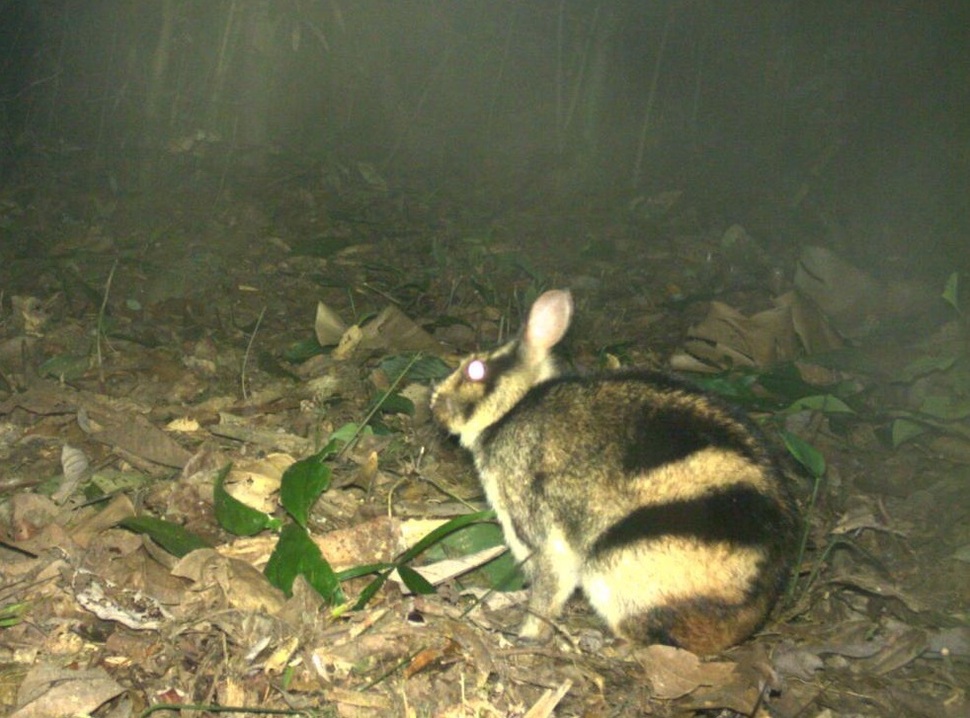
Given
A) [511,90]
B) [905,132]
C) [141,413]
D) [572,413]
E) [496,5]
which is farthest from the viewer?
[496,5]

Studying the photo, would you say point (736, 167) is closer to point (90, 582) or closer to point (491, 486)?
point (491, 486)

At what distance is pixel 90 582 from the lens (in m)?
3.48

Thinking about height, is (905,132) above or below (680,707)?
above

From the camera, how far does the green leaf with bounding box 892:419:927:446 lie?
5.06 m

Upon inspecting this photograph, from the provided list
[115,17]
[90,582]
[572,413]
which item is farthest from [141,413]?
[115,17]

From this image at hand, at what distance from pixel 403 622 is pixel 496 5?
53.9ft

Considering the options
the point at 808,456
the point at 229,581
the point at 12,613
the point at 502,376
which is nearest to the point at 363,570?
the point at 229,581

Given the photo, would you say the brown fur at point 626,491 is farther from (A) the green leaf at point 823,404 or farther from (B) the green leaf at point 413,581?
(A) the green leaf at point 823,404

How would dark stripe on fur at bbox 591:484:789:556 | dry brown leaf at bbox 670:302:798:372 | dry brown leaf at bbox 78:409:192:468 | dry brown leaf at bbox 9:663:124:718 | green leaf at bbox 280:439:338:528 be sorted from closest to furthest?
dry brown leaf at bbox 9:663:124:718
dark stripe on fur at bbox 591:484:789:556
green leaf at bbox 280:439:338:528
dry brown leaf at bbox 78:409:192:468
dry brown leaf at bbox 670:302:798:372

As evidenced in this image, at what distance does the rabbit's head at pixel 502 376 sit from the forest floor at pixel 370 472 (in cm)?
43

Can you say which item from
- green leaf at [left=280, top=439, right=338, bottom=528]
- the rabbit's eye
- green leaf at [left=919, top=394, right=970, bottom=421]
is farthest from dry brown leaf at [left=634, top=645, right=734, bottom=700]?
green leaf at [left=919, top=394, right=970, bottom=421]

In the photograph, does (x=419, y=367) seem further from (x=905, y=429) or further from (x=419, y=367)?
(x=905, y=429)

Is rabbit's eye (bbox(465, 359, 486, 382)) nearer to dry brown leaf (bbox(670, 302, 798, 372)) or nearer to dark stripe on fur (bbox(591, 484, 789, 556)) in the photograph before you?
dark stripe on fur (bbox(591, 484, 789, 556))

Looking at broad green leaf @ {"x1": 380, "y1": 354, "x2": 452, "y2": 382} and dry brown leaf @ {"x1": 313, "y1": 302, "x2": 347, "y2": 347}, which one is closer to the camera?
broad green leaf @ {"x1": 380, "y1": 354, "x2": 452, "y2": 382}
